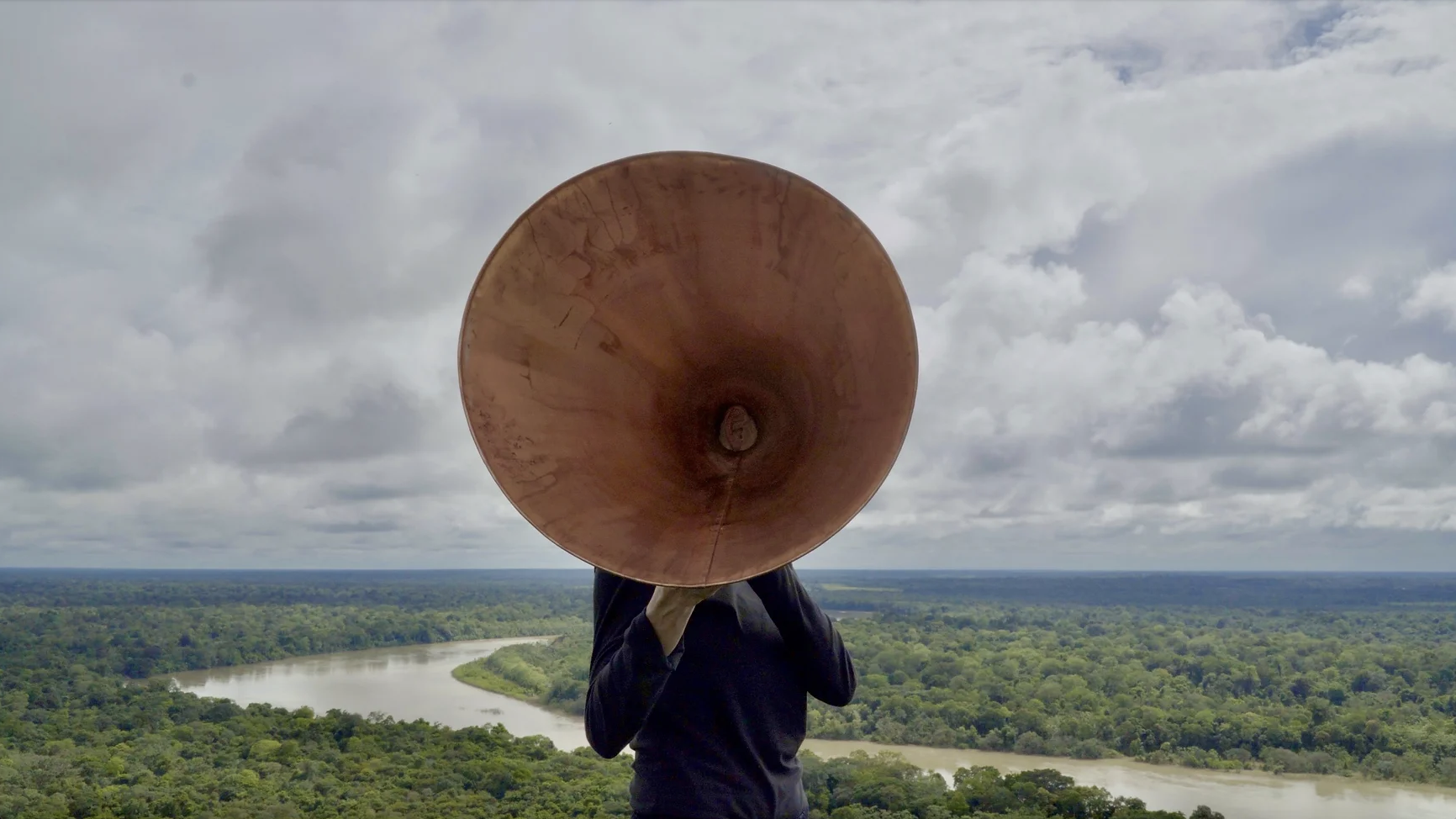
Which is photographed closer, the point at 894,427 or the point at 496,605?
the point at 894,427

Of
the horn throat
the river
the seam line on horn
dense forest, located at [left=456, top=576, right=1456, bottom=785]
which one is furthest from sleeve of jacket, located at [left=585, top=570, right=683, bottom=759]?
the river

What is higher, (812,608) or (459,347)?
(459,347)

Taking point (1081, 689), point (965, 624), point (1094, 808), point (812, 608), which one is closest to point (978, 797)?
point (1094, 808)

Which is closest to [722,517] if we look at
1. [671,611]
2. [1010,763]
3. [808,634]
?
[671,611]

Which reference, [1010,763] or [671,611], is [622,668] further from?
[1010,763]

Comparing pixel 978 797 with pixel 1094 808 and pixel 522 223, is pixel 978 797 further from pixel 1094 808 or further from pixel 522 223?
pixel 522 223

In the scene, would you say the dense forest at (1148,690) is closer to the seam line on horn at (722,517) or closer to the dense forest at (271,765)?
the dense forest at (271,765)
